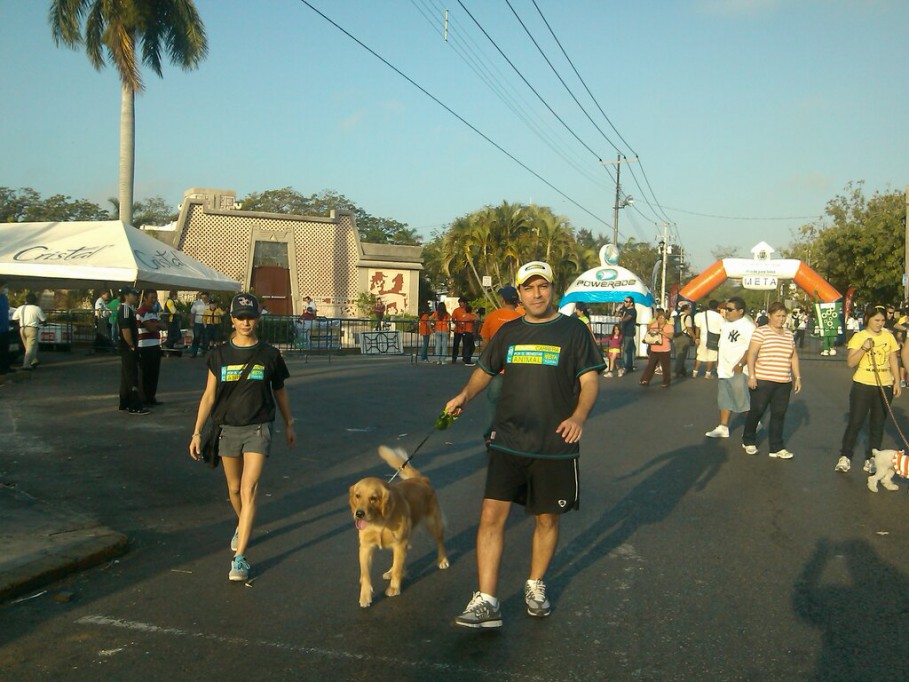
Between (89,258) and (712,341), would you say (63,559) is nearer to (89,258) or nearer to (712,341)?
(89,258)

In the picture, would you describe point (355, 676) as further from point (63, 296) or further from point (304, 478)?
point (63, 296)

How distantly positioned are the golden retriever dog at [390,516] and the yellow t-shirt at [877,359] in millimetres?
5591

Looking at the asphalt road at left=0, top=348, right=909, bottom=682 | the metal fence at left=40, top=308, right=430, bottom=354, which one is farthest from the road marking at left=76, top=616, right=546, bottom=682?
the metal fence at left=40, top=308, right=430, bottom=354

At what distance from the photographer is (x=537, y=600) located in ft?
15.8

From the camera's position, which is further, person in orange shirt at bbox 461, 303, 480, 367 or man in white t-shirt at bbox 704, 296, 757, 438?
person in orange shirt at bbox 461, 303, 480, 367

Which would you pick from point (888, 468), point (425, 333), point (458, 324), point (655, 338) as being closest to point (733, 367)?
point (888, 468)

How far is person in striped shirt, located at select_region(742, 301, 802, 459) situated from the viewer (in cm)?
998

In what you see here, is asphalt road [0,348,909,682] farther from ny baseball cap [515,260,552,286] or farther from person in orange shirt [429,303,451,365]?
person in orange shirt [429,303,451,365]

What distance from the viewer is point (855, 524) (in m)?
7.14

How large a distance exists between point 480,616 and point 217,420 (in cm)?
216

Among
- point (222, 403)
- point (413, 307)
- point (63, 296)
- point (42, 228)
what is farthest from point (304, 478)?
point (413, 307)

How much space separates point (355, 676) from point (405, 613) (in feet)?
2.95

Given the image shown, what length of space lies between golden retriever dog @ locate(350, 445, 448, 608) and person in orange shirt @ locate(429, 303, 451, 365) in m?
17.8

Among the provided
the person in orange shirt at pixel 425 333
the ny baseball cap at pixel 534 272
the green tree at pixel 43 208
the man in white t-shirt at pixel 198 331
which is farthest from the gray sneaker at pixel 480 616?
the green tree at pixel 43 208
